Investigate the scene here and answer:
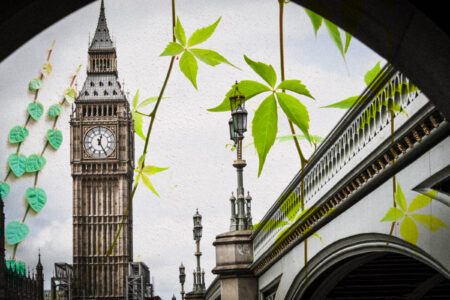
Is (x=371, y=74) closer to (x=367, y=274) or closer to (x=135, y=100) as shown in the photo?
(x=135, y=100)

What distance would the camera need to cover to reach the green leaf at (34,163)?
1.49m

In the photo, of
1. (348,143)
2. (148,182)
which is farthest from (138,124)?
(348,143)

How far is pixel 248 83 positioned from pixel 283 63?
0.13 metres

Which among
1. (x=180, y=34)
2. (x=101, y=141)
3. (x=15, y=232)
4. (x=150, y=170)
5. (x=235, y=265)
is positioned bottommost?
(x=15, y=232)

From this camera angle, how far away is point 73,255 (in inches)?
4274

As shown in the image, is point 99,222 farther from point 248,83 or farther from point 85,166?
point 248,83

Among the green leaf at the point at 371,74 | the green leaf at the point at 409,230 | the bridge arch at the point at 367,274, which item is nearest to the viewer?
the green leaf at the point at 371,74

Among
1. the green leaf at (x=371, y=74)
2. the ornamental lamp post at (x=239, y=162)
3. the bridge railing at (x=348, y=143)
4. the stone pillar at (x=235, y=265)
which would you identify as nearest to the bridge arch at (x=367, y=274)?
the bridge railing at (x=348, y=143)

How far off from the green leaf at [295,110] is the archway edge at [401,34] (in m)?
0.18

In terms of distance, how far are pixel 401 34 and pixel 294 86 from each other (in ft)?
0.86

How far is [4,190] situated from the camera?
142 cm

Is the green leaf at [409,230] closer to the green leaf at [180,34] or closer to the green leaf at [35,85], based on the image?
the green leaf at [180,34]

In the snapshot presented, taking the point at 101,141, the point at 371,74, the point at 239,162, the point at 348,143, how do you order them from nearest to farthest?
the point at 371,74 → the point at 348,143 → the point at 239,162 → the point at 101,141

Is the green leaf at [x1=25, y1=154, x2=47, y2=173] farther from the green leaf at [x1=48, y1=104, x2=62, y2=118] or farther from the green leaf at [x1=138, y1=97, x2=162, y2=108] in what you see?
the green leaf at [x1=138, y1=97, x2=162, y2=108]
